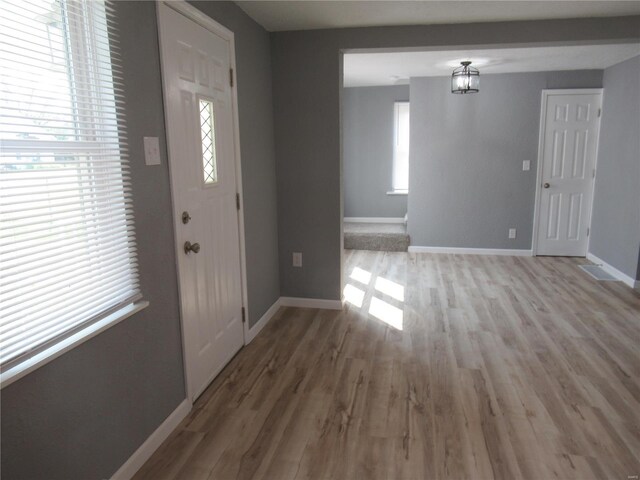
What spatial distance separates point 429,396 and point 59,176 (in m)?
2.14

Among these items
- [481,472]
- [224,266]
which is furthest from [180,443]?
[481,472]

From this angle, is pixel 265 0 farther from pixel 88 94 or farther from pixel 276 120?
pixel 88 94

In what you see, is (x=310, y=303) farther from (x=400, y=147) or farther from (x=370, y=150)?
(x=400, y=147)

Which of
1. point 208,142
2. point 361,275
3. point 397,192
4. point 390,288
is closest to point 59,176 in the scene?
point 208,142

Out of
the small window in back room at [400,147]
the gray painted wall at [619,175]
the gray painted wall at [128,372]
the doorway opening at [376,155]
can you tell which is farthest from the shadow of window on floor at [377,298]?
the gray painted wall at [619,175]

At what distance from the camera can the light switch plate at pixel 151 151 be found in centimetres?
196

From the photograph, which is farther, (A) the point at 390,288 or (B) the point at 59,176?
(A) the point at 390,288

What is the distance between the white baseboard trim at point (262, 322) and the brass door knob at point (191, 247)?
1.08 metres

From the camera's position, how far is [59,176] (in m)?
1.50

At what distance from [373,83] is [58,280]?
567cm

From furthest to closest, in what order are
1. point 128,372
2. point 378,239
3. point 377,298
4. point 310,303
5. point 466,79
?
point 378,239 → point 466,79 → point 377,298 → point 310,303 → point 128,372

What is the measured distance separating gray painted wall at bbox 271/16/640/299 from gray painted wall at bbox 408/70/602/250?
7.45 ft

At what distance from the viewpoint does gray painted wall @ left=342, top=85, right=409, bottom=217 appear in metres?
6.66

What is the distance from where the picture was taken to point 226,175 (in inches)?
112
